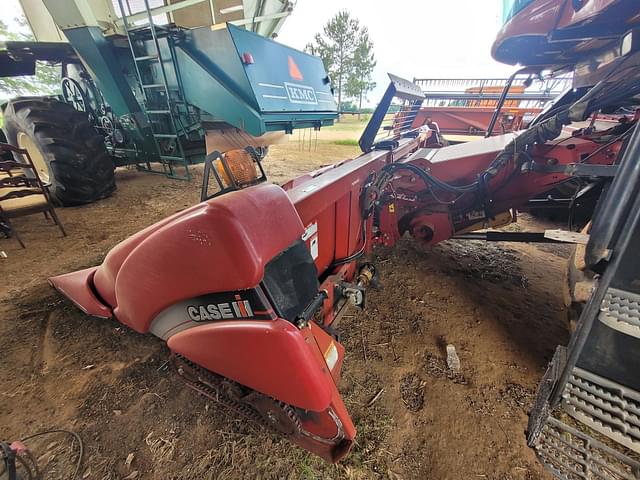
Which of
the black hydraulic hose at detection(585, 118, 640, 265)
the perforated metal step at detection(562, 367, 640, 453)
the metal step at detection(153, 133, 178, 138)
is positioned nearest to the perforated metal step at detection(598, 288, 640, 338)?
the black hydraulic hose at detection(585, 118, 640, 265)

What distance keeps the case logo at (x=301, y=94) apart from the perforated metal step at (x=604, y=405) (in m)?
3.93

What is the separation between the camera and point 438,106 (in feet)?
23.3

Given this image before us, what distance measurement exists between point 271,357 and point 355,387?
901mm

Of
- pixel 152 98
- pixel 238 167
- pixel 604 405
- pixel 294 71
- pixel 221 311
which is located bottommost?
pixel 604 405

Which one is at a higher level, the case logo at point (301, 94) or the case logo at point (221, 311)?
the case logo at point (301, 94)

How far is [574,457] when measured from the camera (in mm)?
1076

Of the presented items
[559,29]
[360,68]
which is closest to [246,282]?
[559,29]

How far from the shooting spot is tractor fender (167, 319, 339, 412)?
2.84 ft

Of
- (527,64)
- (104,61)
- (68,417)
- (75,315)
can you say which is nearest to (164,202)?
(104,61)

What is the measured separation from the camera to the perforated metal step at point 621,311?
84 cm

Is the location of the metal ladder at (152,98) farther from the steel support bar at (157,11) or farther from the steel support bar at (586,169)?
the steel support bar at (586,169)

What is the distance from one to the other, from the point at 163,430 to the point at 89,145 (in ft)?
13.1

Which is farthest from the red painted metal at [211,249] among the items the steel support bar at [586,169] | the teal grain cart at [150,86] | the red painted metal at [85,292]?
the teal grain cart at [150,86]

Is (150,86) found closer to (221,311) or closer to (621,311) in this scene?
(221,311)
